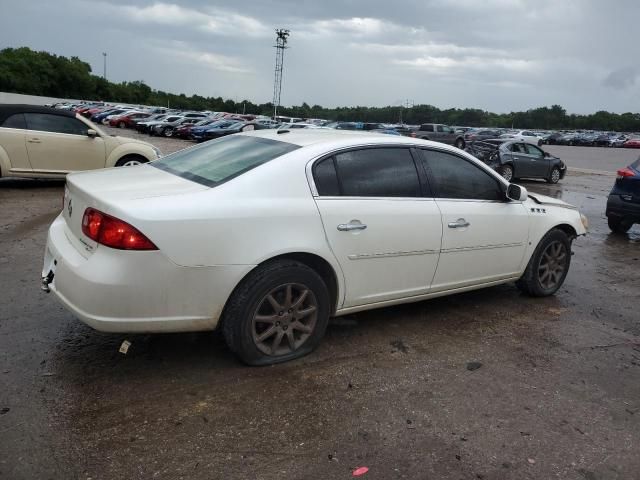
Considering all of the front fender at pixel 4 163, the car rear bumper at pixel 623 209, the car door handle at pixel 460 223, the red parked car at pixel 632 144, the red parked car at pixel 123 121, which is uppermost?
the car door handle at pixel 460 223

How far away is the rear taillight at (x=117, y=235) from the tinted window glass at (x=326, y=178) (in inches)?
47.9

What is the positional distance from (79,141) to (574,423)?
1017cm

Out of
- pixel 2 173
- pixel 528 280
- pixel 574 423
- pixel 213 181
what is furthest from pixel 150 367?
Result: pixel 2 173

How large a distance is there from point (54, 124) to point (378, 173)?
8.71 meters

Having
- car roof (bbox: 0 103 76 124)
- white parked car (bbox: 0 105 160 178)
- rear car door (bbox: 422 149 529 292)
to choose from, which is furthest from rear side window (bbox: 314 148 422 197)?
car roof (bbox: 0 103 76 124)

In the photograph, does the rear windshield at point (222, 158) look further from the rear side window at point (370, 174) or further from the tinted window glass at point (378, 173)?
the tinted window glass at point (378, 173)

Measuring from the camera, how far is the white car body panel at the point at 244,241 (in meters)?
3.16

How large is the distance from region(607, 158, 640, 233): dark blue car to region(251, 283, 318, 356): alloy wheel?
25.0 feet

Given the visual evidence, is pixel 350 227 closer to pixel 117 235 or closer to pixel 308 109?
Result: pixel 117 235

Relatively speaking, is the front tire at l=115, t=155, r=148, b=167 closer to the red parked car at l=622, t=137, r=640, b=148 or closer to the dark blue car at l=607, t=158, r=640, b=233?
the dark blue car at l=607, t=158, r=640, b=233

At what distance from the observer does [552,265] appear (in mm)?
5492

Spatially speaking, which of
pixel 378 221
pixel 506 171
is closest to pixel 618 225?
pixel 378 221

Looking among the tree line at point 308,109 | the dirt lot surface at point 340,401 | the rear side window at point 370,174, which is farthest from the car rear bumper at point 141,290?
the tree line at point 308,109

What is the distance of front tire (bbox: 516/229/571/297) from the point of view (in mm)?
5305
